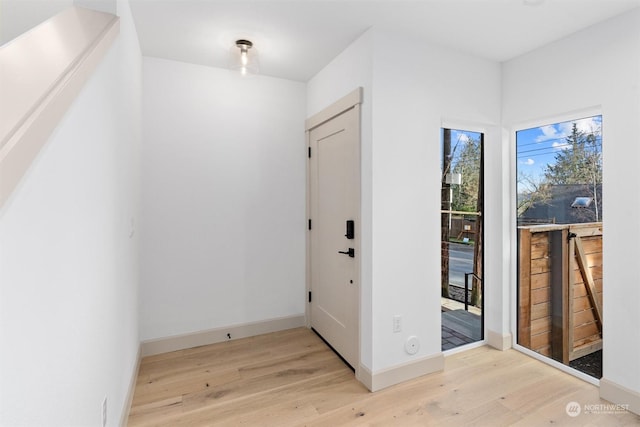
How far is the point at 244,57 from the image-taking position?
8.09 feet

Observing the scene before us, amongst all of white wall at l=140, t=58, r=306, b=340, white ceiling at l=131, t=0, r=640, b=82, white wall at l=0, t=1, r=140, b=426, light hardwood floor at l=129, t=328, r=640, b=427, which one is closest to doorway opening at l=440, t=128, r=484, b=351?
light hardwood floor at l=129, t=328, r=640, b=427

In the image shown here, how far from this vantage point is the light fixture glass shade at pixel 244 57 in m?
2.44

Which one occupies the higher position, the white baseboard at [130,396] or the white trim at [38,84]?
the white trim at [38,84]

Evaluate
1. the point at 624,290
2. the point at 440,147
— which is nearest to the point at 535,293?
→ the point at 624,290

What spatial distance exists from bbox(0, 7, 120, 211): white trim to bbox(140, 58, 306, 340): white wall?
1.53 meters

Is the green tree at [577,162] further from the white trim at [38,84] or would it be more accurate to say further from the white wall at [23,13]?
the white wall at [23,13]

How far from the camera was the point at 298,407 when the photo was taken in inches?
80.7

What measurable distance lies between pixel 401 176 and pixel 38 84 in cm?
203

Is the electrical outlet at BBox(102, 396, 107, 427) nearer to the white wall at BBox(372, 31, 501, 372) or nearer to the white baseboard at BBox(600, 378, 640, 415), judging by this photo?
the white wall at BBox(372, 31, 501, 372)

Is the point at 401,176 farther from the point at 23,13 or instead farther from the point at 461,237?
the point at 23,13

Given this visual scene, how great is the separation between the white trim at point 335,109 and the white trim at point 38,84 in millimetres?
1577

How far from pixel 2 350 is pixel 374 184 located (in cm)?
197

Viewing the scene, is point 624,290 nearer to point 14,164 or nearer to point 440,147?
point 440,147

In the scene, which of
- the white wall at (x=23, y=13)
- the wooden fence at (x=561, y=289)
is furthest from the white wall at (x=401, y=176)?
the white wall at (x=23, y=13)
